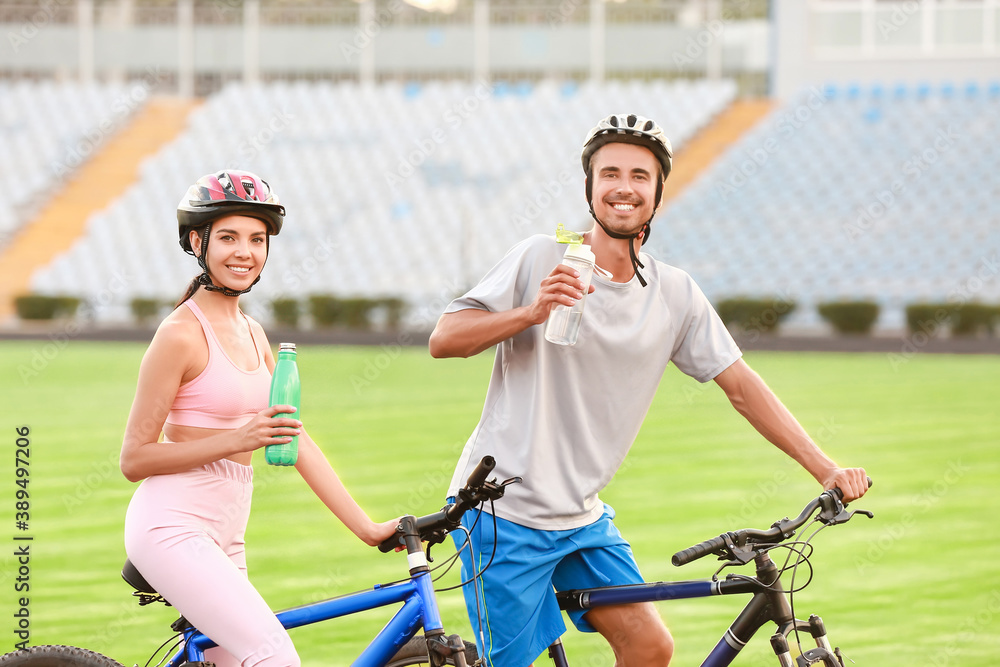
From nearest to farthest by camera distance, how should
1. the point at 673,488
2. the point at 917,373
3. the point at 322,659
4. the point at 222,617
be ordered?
the point at 222,617, the point at 322,659, the point at 673,488, the point at 917,373

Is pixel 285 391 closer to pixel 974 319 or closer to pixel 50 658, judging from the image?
pixel 50 658

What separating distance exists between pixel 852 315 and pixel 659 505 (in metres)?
19.9

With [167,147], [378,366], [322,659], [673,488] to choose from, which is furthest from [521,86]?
[322,659]

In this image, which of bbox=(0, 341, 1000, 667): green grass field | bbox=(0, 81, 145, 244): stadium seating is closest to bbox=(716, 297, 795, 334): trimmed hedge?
bbox=(0, 341, 1000, 667): green grass field

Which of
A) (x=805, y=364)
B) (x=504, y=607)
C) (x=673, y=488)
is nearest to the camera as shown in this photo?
(x=504, y=607)

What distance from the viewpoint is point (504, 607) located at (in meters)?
3.31

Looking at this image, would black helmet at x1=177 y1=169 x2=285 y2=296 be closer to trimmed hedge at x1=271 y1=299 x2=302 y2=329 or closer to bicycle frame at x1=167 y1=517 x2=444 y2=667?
bicycle frame at x1=167 y1=517 x2=444 y2=667

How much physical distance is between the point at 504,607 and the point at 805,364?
18.6 m

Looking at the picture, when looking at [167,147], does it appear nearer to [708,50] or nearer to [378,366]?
[708,50]

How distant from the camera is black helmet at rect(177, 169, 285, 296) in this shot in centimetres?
309

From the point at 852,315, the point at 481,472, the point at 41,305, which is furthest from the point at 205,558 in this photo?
the point at 41,305

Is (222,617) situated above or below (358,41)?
below

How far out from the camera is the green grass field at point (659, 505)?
5.98 meters

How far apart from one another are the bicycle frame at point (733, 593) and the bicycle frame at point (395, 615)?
1.69 ft
